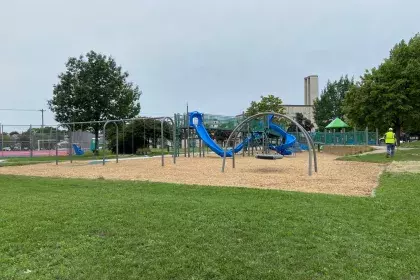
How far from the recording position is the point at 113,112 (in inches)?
1125

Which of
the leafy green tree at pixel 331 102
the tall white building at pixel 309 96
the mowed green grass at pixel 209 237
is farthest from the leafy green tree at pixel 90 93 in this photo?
the tall white building at pixel 309 96

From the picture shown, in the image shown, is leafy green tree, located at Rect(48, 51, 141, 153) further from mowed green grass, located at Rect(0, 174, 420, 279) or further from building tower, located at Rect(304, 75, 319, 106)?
building tower, located at Rect(304, 75, 319, 106)

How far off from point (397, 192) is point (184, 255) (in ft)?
20.2

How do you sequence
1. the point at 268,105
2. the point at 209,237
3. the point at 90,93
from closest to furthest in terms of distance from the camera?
the point at 209,237 → the point at 90,93 → the point at 268,105

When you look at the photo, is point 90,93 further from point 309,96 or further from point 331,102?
point 309,96

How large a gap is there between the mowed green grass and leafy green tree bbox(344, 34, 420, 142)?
79.3ft

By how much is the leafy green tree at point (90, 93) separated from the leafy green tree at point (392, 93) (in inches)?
703

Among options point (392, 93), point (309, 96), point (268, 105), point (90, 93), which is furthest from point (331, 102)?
point (90, 93)

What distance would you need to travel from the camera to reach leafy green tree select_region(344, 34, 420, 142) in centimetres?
2989

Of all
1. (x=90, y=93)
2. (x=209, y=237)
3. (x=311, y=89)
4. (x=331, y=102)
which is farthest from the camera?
(x=311, y=89)

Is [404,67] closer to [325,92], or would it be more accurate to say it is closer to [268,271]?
[268,271]

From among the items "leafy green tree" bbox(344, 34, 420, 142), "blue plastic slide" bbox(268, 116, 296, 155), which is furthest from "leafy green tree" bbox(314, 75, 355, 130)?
"blue plastic slide" bbox(268, 116, 296, 155)

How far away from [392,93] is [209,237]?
2823cm

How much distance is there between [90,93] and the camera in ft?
91.1
